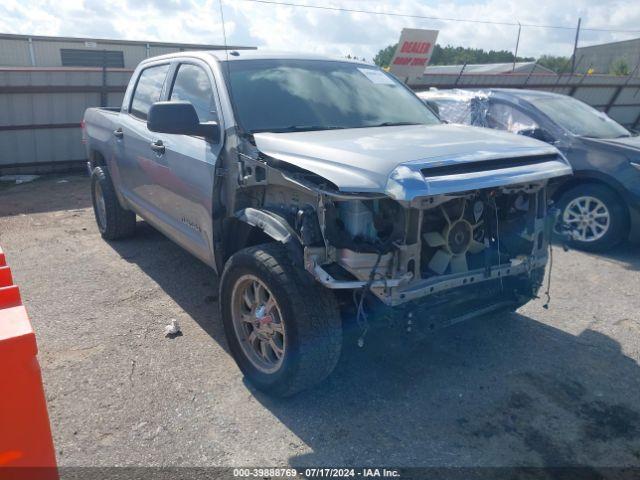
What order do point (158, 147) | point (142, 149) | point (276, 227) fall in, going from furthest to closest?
1. point (142, 149)
2. point (158, 147)
3. point (276, 227)

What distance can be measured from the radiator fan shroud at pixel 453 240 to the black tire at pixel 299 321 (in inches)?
25.6

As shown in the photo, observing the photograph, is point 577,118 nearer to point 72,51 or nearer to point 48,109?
point 48,109

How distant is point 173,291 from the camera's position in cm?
498

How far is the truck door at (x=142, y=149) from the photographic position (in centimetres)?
477

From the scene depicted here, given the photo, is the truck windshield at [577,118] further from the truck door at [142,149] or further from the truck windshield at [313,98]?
the truck door at [142,149]

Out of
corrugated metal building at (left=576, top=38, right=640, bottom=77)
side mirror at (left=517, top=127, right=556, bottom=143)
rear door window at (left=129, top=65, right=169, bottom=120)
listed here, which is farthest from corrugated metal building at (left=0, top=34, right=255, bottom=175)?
corrugated metal building at (left=576, top=38, right=640, bottom=77)

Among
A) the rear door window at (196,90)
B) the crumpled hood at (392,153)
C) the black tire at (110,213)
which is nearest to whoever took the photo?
the crumpled hood at (392,153)

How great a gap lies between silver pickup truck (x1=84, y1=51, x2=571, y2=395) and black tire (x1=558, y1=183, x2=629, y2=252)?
2.72m

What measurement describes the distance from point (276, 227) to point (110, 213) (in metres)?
3.54

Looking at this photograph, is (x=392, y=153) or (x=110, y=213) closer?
(x=392, y=153)

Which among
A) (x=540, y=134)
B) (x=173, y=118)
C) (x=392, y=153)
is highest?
(x=173, y=118)

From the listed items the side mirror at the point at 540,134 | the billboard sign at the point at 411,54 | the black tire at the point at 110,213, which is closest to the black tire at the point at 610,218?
the side mirror at the point at 540,134

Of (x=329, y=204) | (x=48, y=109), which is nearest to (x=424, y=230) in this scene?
(x=329, y=204)

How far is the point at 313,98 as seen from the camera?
405 centimetres
